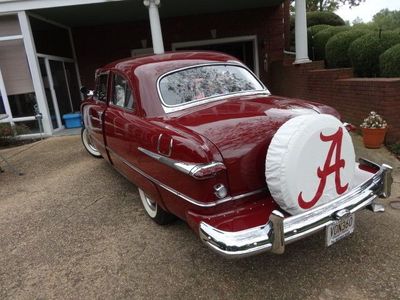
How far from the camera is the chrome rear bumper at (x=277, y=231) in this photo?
219 centimetres

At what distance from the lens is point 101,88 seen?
4.80m

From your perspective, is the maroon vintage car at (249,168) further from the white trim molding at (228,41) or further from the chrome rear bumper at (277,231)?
the white trim molding at (228,41)

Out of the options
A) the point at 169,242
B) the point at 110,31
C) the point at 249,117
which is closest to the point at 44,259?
the point at 169,242

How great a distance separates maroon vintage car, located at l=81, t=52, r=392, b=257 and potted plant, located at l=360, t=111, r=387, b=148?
97.6 inches

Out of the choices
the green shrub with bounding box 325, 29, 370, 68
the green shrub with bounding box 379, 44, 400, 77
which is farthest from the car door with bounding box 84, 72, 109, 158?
the green shrub with bounding box 325, 29, 370, 68

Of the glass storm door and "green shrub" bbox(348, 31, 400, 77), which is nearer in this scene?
"green shrub" bbox(348, 31, 400, 77)

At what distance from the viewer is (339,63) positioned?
770 cm

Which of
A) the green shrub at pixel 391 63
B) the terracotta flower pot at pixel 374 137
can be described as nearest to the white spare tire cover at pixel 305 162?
the terracotta flower pot at pixel 374 137

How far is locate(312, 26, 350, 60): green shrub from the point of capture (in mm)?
9180

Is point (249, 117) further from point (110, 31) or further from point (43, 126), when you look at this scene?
point (110, 31)

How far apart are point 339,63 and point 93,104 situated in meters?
5.59

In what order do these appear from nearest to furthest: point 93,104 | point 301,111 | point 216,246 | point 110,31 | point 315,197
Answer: point 216,246
point 315,197
point 301,111
point 93,104
point 110,31

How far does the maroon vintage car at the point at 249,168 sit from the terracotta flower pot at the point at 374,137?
2471mm

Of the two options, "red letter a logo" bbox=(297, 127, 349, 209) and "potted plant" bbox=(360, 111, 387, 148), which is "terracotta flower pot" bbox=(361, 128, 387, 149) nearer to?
"potted plant" bbox=(360, 111, 387, 148)
